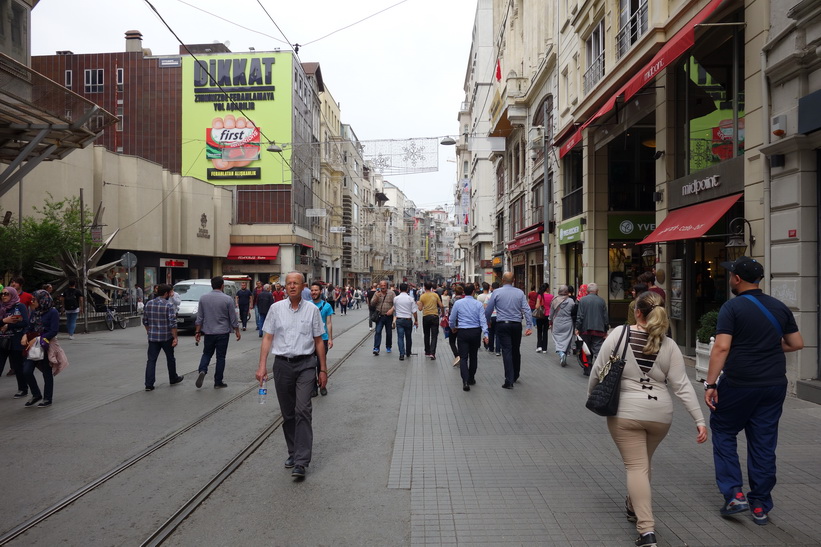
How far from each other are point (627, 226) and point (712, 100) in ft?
27.6

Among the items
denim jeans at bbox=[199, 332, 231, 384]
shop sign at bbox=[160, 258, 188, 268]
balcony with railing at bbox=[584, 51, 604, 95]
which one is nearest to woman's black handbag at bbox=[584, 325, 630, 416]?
denim jeans at bbox=[199, 332, 231, 384]

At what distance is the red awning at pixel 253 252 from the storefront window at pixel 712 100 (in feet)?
122

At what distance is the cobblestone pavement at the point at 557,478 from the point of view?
4141mm

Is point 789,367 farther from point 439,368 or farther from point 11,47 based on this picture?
point 11,47

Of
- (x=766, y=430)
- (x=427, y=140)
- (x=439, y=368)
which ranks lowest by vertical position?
(x=439, y=368)

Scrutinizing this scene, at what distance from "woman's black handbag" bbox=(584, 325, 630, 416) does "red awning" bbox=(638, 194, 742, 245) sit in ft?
25.1

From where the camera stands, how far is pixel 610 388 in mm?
4027

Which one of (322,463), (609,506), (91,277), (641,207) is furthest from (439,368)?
(91,277)

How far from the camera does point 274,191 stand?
153 ft

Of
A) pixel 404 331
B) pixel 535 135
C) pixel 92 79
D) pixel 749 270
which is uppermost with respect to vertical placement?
pixel 92 79

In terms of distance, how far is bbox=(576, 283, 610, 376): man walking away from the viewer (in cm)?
1044

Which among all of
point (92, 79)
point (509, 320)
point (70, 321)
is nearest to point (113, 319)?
point (70, 321)

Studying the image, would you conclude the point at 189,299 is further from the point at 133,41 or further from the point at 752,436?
the point at 133,41

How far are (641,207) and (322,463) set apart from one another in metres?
17.5
